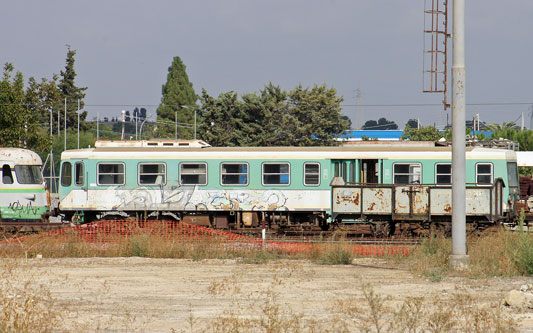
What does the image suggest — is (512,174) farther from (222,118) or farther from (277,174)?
(222,118)

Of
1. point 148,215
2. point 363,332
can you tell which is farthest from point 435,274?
point 148,215

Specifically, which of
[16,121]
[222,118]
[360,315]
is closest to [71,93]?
[222,118]

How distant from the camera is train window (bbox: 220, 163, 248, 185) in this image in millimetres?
25422

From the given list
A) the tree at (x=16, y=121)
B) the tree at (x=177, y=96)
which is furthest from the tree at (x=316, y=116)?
the tree at (x=177, y=96)

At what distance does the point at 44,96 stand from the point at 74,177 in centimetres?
3299

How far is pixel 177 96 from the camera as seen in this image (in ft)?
403

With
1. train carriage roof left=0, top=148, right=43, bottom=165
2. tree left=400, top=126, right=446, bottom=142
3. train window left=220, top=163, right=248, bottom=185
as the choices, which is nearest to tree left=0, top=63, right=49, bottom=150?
train carriage roof left=0, top=148, right=43, bottom=165

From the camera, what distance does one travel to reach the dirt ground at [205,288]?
10.2m

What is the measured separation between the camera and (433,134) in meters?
76.4

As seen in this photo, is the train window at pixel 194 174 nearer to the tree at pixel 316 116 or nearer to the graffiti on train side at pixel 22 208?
the graffiti on train side at pixel 22 208

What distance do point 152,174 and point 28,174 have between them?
467 cm

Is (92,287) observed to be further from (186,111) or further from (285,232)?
(186,111)

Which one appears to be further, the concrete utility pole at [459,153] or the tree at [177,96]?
the tree at [177,96]

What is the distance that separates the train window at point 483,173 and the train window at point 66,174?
1426 centimetres
